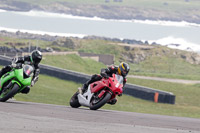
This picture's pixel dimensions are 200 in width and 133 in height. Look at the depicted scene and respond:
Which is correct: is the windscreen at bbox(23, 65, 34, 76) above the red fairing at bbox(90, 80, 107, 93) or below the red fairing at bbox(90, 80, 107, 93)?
above

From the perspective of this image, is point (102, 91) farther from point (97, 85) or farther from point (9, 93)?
point (9, 93)

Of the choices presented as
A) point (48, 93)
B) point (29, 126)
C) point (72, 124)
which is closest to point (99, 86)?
point (72, 124)

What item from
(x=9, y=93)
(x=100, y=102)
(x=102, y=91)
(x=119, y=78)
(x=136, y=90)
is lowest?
(x=136, y=90)

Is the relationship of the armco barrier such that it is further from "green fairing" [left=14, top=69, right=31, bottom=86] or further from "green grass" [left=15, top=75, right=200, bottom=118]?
"green fairing" [left=14, top=69, right=31, bottom=86]

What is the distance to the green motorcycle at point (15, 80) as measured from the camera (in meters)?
15.4

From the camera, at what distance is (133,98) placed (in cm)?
3669

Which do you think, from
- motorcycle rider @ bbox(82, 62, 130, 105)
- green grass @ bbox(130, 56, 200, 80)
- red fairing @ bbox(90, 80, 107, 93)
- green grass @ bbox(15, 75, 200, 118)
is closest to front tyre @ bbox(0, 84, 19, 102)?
red fairing @ bbox(90, 80, 107, 93)

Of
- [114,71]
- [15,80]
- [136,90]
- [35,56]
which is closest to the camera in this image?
[15,80]

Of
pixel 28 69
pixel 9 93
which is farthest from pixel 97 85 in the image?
pixel 9 93

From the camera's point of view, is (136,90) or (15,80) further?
(136,90)

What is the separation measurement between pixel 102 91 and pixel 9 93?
258 centimetres

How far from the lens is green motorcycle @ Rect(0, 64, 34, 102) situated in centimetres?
1540

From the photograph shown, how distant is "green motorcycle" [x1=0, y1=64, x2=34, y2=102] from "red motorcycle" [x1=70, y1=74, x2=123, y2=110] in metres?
1.79

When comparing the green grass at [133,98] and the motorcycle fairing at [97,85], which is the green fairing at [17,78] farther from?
the green grass at [133,98]
